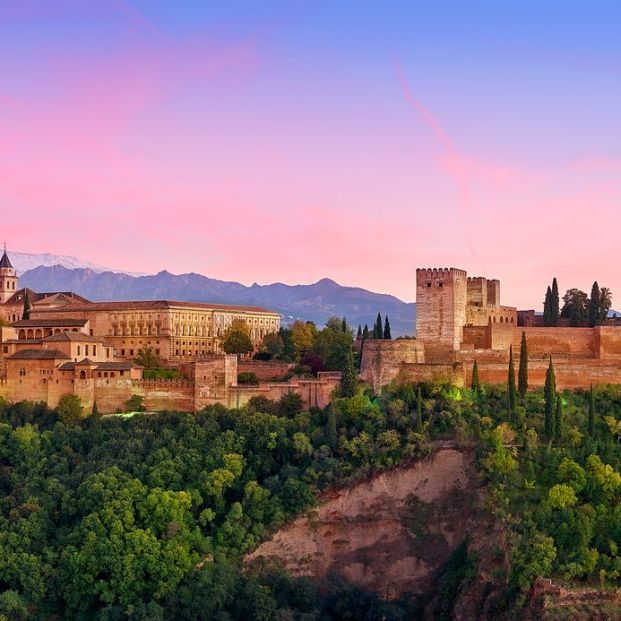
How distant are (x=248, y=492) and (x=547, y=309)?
21.5 meters

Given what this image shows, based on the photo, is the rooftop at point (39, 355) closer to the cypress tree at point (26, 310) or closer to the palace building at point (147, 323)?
the palace building at point (147, 323)

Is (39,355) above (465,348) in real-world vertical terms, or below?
below

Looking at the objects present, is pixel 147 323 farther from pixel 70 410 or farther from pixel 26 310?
pixel 70 410

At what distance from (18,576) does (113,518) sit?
404 centimetres

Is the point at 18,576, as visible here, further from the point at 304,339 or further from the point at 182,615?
the point at 304,339

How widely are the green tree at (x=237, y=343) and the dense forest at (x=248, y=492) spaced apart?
47.0 ft

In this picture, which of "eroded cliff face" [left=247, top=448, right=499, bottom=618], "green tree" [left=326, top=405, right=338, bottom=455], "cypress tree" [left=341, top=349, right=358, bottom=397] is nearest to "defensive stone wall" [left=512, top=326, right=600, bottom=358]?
"cypress tree" [left=341, top=349, right=358, bottom=397]

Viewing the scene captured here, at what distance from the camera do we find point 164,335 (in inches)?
2643

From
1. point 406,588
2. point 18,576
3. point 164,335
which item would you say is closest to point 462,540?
point 406,588

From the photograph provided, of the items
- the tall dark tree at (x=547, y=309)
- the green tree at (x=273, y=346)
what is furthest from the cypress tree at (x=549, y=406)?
the green tree at (x=273, y=346)

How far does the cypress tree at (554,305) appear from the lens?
57.3 m

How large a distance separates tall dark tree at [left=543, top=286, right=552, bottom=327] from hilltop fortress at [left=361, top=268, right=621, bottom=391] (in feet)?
14.2

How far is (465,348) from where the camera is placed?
51.3 meters

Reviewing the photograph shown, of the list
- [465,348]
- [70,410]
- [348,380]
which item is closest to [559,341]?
[465,348]
